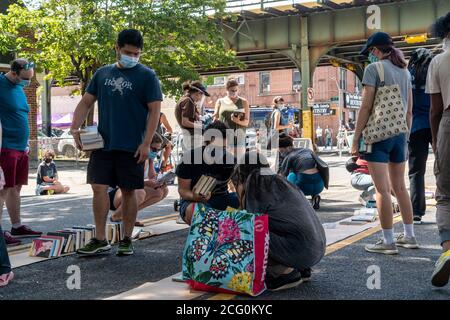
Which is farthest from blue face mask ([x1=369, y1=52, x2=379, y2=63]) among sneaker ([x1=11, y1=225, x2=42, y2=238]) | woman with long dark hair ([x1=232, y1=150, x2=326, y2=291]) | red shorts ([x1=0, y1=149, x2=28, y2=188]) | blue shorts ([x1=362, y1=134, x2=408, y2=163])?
sneaker ([x1=11, y1=225, x2=42, y2=238])

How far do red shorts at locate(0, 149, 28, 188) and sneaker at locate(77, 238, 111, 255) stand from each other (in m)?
1.39

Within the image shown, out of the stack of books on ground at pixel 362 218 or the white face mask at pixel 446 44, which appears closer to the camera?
the white face mask at pixel 446 44

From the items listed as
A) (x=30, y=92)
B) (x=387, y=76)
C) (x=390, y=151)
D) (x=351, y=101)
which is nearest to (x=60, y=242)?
(x=390, y=151)

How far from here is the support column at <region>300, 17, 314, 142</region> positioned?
27.4 metres

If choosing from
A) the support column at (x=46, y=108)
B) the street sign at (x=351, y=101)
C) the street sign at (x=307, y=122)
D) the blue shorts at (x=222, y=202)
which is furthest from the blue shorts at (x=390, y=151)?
the street sign at (x=351, y=101)

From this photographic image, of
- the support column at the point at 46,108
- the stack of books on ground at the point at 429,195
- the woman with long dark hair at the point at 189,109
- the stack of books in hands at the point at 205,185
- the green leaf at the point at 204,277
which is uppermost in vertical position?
the support column at the point at 46,108

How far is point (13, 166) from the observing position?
5.98 meters

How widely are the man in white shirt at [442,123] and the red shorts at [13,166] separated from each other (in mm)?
4210

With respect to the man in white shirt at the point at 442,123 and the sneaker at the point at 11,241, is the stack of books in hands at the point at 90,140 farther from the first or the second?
the man in white shirt at the point at 442,123

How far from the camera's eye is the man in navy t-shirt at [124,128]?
16.6ft
